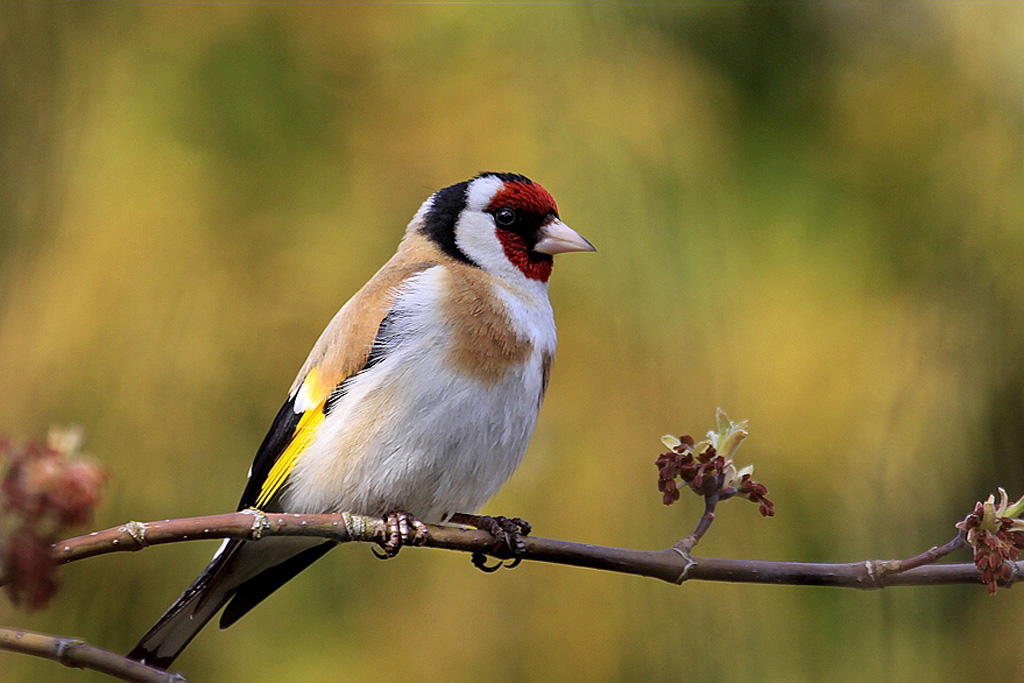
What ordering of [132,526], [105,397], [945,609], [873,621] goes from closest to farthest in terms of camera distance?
[132,526]
[873,621]
[945,609]
[105,397]

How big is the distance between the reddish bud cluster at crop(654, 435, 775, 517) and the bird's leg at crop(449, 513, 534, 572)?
10.2 inches

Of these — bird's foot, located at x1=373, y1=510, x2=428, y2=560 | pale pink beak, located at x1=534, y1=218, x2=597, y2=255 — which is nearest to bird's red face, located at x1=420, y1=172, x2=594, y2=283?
pale pink beak, located at x1=534, y1=218, x2=597, y2=255

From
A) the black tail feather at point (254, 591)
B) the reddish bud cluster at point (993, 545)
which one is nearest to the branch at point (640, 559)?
the reddish bud cluster at point (993, 545)

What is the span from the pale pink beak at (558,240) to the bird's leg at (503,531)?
0.55 m

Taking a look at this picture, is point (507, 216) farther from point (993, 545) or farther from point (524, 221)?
point (993, 545)

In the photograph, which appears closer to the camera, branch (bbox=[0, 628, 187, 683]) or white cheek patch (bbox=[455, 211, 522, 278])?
branch (bbox=[0, 628, 187, 683])

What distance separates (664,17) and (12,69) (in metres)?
2.24

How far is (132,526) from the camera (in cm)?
130

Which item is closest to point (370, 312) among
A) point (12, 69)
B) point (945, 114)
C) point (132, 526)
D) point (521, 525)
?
point (521, 525)

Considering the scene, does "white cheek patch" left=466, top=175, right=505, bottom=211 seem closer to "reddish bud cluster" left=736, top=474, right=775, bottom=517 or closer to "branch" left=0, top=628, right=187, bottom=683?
"reddish bud cluster" left=736, top=474, right=775, bottom=517

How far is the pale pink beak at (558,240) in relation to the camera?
2.15 m

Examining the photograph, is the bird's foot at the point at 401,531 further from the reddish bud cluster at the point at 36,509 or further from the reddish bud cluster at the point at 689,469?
the reddish bud cluster at the point at 36,509

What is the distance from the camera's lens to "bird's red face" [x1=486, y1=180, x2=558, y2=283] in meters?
2.26

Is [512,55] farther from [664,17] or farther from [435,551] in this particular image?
[435,551]
